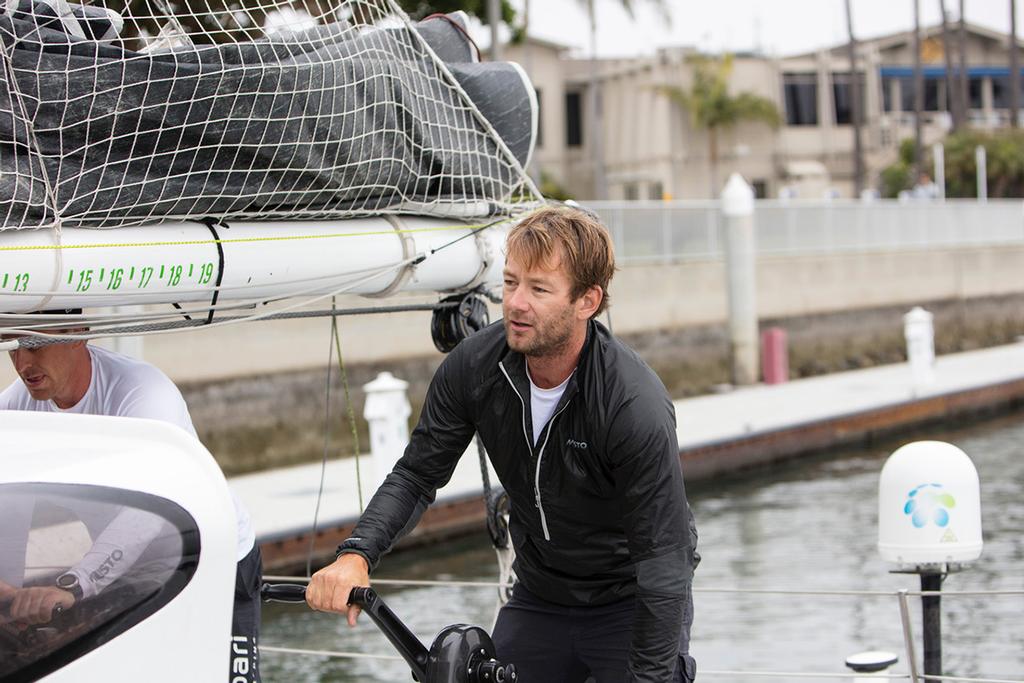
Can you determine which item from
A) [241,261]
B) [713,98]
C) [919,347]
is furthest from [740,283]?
[713,98]

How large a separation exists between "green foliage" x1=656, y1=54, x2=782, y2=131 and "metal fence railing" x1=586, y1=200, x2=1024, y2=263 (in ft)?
47.6

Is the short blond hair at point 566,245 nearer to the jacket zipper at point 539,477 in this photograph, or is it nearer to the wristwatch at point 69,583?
the jacket zipper at point 539,477

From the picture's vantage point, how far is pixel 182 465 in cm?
263

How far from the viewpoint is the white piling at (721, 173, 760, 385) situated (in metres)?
23.7

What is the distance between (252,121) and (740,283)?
67.1 ft

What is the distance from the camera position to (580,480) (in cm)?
334

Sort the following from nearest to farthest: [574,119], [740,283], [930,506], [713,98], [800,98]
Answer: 1. [930,506]
2. [740,283]
3. [713,98]
4. [574,119]
5. [800,98]

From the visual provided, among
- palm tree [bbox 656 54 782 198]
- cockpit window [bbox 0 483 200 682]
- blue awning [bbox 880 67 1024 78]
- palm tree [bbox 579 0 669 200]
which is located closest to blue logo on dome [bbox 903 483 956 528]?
cockpit window [bbox 0 483 200 682]

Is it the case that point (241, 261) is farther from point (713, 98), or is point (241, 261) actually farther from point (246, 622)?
point (713, 98)

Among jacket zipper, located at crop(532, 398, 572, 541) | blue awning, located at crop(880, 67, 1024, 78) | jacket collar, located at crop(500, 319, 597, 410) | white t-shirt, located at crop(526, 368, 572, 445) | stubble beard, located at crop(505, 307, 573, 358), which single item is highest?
blue awning, located at crop(880, 67, 1024, 78)

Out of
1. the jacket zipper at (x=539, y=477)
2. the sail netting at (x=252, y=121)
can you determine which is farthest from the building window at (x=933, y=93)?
the jacket zipper at (x=539, y=477)

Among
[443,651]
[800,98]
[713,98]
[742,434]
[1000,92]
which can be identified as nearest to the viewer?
[443,651]

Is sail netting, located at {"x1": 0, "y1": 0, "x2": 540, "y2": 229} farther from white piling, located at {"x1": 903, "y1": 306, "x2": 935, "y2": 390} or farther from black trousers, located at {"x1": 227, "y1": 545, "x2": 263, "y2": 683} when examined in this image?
white piling, located at {"x1": 903, "y1": 306, "x2": 935, "y2": 390}

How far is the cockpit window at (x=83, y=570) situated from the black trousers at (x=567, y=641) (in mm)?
1269
